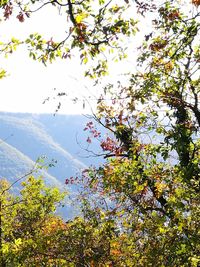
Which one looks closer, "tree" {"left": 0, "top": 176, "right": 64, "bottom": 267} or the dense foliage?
the dense foliage

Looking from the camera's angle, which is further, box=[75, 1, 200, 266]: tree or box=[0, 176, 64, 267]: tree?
box=[0, 176, 64, 267]: tree

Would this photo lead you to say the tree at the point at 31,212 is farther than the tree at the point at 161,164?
Yes

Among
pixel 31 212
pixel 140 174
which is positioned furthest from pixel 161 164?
pixel 31 212

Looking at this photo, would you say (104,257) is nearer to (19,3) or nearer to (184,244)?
(184,244)

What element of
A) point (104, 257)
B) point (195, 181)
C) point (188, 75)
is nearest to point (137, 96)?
point (195, 181)

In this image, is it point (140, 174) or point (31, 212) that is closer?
point (140, 174)

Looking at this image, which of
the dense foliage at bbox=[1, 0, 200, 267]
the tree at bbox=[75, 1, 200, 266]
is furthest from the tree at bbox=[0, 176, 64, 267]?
the tree at bbox=[75, 1, 200, 266]

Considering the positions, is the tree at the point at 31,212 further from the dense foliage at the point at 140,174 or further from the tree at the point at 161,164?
the tree at the point at 161,164

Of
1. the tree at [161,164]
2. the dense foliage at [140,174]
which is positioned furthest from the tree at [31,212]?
the tree at [161,164]

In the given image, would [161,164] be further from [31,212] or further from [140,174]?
[31,212]

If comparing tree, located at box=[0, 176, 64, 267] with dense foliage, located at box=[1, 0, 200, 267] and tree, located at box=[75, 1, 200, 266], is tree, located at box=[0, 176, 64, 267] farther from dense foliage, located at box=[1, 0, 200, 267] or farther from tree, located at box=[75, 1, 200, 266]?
tree, located at box=[75, 1, 200, 266]

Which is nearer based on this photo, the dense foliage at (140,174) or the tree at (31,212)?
the dense foliage at (140,174)

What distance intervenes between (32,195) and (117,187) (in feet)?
53.2

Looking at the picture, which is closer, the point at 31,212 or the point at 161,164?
the point at 161,164
